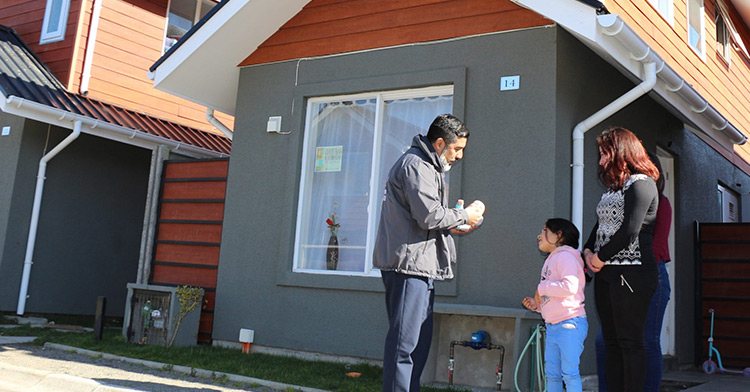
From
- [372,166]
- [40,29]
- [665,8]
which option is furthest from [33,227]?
[665,8]

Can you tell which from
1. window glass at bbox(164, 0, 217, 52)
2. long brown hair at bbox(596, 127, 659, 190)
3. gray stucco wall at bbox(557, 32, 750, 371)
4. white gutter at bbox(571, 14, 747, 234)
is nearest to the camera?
long brown hair at bbox(596, 127, 659, 190)

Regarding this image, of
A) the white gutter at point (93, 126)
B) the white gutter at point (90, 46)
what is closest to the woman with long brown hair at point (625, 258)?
the white gutter at point (93, 126)

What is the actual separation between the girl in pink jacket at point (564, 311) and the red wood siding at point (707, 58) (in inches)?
112

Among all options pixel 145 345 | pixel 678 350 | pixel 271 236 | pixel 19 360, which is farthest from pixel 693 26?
pixel 19 360

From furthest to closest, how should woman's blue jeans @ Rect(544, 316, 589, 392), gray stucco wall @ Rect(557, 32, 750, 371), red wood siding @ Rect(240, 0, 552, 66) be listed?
1. red wood siding @ Rect(240, 0, 552, 66)
2. gray stucco wall @ Rect(557, 32, 750, 371)
3. woman's blue jeans @ Rect(544, 316, 589, 392)

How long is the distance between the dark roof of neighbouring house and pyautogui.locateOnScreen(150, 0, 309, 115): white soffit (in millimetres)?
1802

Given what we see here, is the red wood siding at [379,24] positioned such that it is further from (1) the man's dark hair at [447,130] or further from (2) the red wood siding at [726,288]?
(2) the red wood siding at [726,288]

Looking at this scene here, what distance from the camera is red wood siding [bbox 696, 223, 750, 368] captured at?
746 centimetres

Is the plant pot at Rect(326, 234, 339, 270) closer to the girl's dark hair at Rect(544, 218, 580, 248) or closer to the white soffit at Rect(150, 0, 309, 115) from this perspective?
the white soffit at Rect(150, 0, 309, 115)

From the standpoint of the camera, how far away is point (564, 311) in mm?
3668

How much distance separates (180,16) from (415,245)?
866 cm

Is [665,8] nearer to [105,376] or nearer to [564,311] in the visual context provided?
[564,311]

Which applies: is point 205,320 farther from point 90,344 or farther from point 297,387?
point 297,387

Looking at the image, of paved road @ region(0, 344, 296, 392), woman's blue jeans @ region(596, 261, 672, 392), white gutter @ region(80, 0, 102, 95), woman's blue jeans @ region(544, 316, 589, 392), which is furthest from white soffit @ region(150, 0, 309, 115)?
woman's blue jeans @ region(596, 261, 672, 392)
